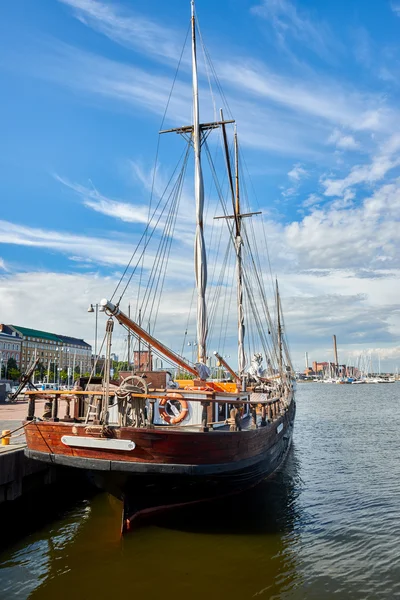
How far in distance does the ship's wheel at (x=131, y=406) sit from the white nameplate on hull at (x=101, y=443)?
53 centimetres

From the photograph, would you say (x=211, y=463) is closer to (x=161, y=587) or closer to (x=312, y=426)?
(x=161, y=587)

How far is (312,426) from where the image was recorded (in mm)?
41188

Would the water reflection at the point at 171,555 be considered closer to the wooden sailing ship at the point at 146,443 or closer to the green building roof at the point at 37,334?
the wooden sailing ship at the point at 146,443

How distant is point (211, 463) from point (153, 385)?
3392mm

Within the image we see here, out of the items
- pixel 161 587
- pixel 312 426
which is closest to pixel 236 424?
pixel 161 587

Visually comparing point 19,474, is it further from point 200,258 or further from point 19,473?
point 200,258

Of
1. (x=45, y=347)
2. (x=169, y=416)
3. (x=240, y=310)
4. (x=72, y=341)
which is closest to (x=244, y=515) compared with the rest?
(x=169, y=416)

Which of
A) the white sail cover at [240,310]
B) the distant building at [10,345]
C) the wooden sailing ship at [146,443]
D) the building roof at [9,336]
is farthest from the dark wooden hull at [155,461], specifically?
the building roof at [9,336]

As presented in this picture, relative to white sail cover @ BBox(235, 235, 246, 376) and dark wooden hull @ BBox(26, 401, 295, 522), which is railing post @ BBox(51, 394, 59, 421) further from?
white sail cover @ BBox(235, 235, 246, 376)

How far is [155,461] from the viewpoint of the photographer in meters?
11.0

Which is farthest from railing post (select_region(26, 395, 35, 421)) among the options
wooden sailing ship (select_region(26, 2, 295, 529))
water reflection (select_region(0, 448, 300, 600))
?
water reflection (select_region(0, 448, 300, 600))

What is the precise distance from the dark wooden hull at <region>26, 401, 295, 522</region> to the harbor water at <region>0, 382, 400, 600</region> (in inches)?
38.8

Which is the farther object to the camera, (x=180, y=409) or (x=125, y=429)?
(x=180, y=409)

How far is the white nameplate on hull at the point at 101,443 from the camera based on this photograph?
1076 cm
